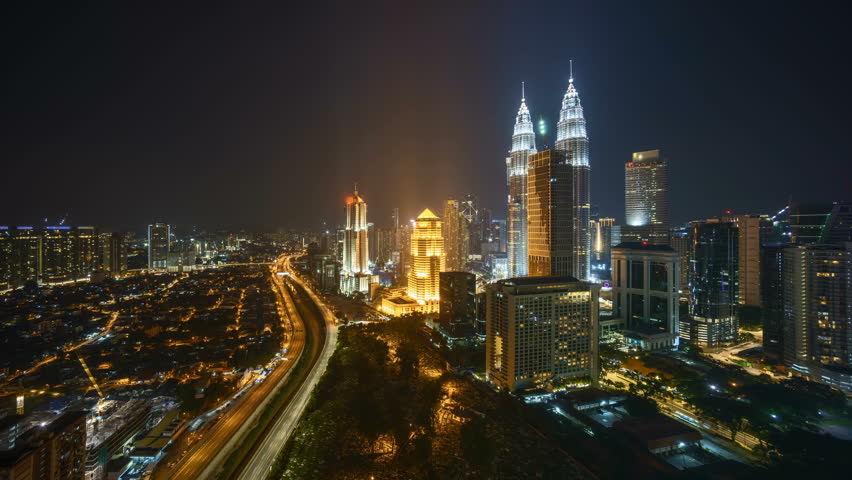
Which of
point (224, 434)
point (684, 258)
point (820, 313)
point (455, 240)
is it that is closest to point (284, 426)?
point (224, 434)

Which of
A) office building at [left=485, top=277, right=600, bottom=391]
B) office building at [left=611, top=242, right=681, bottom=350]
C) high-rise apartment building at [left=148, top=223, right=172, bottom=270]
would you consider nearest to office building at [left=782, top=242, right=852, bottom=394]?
office building at [left=611, top=242, right=681, bottom=350]

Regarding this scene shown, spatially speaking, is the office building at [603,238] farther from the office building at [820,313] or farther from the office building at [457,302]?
the office building at [820,313]

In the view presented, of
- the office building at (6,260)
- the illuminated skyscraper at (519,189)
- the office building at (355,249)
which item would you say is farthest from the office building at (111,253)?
the illuminated skyscraper at (519,189)

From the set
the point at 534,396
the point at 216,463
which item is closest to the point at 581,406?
the point at 534,396

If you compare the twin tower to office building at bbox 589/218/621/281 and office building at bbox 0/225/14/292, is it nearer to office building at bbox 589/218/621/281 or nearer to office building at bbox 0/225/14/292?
office building at bbox 589/218/621/281

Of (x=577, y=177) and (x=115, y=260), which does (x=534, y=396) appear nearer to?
(x=577, y=177)

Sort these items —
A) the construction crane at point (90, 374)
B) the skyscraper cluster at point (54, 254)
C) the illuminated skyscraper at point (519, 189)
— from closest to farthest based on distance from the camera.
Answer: the construction crane at point (90, 374)
the skyscraper cluster at point (54, 254)
the illuminated skyscraper at point (519, 189)
